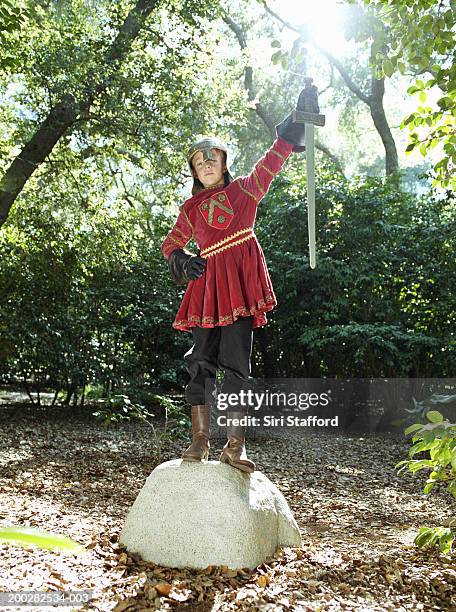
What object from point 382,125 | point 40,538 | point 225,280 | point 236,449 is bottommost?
point 236,449

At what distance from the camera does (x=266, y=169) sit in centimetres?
327

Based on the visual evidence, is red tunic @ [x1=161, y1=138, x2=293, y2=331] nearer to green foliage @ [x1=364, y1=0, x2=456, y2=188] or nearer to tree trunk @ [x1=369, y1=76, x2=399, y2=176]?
green foliage @ [x1=364, y1=0, x2=456, y2=188]

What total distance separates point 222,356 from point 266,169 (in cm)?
98

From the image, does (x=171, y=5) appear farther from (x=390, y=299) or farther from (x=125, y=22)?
(x=390, y=299)

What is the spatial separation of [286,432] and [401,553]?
4.87 metres

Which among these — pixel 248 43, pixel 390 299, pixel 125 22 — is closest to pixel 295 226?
pixel 390 299

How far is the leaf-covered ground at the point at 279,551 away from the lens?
8.54 ft

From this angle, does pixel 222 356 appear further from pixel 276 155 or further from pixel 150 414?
pixel 150 414

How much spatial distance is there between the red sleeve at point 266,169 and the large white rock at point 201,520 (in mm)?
1406

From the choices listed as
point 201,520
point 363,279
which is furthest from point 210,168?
point 363,279

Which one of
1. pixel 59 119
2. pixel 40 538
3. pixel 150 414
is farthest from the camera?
pixel 59 119

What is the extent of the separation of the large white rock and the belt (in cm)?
106

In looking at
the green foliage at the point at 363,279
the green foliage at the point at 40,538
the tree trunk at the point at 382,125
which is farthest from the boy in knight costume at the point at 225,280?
the tree trunk at the point at 382,125

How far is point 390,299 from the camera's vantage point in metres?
8.15
